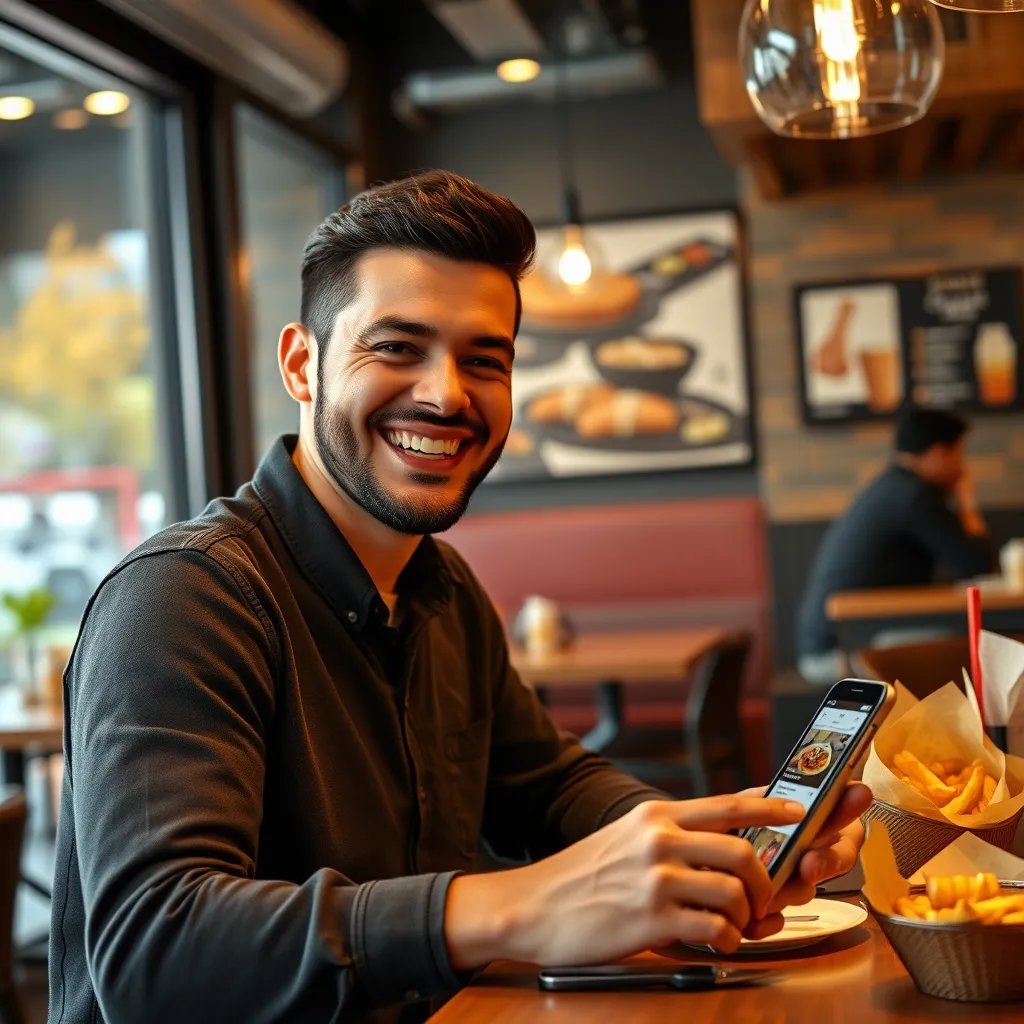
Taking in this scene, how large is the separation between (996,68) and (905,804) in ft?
12.1

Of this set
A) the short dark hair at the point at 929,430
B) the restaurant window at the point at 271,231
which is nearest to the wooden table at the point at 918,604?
the short dark hair at the point at 929,430

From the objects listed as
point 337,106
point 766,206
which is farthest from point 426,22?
point 766,206

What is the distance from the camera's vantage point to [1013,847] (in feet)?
4.67

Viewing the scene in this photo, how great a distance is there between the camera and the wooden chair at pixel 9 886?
2.57m

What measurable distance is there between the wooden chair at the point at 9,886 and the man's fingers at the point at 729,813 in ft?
5.92

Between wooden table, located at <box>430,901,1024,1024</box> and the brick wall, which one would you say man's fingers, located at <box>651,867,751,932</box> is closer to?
wooden table, located at <box>430,901,1024,1024</box>

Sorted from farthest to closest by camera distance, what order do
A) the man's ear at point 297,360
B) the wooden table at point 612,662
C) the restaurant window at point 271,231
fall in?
the restaurant window at point 271,231, the wooden table at point 612,662, the man's ear at point 297,360

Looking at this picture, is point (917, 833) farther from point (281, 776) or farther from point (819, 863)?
point (281, 776)

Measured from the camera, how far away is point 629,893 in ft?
3.46

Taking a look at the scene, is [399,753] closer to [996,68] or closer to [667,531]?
[996,68]

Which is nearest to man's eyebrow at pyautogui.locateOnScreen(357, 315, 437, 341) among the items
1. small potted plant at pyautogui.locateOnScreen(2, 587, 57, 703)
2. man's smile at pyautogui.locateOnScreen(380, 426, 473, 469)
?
man's smile at pyautogui.locateOnScreen(380, 426, 473, 469)

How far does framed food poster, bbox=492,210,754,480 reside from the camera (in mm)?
6426

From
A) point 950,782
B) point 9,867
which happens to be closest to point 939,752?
point 950,782

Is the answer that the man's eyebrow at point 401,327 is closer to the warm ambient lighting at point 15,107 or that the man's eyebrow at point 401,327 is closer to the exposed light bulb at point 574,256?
the warm ambient lighting at point 15,107
